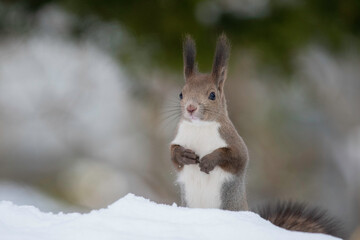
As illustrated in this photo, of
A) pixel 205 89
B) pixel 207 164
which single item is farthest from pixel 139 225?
pixel 205 89

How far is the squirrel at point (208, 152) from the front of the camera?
211cm

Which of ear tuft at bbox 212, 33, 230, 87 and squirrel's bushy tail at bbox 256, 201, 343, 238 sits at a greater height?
ear tuft at bbox 212, 33, 230, 87

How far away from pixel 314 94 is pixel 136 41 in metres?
2.28

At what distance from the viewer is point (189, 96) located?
220 cm

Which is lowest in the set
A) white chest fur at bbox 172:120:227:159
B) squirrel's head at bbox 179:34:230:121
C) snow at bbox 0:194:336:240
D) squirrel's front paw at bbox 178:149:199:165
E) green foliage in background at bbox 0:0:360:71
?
snow at bbox 0:194:336:240

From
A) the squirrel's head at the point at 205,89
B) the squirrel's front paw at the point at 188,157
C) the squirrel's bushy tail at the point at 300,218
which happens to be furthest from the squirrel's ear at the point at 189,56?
the squirrel's bushy tail at the point at 300,218

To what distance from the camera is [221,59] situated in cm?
223

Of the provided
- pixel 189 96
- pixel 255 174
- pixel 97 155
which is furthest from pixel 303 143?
pixel 189 96

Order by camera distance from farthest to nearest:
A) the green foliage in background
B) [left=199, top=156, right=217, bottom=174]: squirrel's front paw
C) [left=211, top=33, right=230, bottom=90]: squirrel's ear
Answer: the green foliage in background → [left=211, top=33, right=230, bottom=90]: squirrel's ear → [left=199, top=156, right=217, bottom=174]: squirrel's front paw

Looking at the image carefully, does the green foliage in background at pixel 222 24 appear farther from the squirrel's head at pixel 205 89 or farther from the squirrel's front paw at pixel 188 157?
the squirrel's front paw at pixel 188 157

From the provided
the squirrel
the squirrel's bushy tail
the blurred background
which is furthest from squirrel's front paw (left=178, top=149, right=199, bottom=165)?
the blurred background

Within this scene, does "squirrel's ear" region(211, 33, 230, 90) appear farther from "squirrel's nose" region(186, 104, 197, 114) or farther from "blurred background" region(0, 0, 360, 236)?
"blurred background" region(0, 0, 360, 236)

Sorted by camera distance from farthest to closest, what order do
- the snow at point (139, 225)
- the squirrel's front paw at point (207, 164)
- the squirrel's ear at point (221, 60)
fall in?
the squirrel's ear at point (221, 60) < the squirrel's front paw at point (207, 164) < the snow at point (139, 225)

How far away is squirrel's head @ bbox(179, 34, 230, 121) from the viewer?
2146 millimetres
